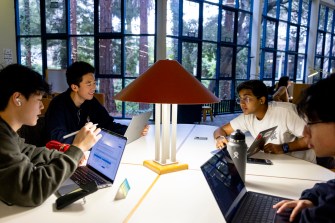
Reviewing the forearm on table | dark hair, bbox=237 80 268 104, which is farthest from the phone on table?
dark hair, bbox=237 80 268 104

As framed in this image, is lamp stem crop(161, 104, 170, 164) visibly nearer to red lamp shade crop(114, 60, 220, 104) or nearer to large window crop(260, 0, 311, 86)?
red lamp shade crop(114, 60, 220, 104)

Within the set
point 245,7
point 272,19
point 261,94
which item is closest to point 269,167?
point 261,94

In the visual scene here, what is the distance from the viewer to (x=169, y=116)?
4.72 ft

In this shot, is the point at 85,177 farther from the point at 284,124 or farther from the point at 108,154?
the point at 284,124

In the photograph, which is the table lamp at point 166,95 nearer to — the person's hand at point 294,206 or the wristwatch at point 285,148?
the person's hand at point 294,206

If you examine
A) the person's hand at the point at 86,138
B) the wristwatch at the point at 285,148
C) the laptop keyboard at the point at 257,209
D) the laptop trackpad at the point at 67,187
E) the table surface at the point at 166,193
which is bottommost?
the table surface at the point at 166,193

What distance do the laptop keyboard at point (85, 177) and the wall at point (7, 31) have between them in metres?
5.96

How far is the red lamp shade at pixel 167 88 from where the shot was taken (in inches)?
48.3

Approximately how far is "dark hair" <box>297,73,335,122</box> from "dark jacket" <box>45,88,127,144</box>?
150cm

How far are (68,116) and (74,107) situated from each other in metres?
0.10

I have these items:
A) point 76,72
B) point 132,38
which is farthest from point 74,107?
point 132,38

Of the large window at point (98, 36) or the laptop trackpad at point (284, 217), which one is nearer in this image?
the laptop trackpad at point (284, 217)

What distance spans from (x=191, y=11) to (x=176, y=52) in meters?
1.07

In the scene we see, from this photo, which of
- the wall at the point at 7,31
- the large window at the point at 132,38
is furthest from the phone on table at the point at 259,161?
the wall at the point at 7,31
